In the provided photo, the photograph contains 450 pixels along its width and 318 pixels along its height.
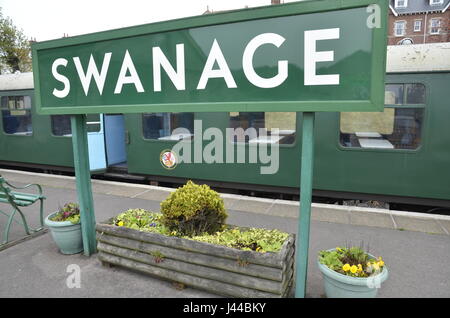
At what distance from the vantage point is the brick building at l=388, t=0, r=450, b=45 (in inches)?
1745

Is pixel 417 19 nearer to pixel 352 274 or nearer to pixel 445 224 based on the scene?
pixel 445 224

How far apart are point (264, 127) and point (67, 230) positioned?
4.02 m

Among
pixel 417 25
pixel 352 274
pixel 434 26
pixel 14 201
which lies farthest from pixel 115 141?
pixel 434 26

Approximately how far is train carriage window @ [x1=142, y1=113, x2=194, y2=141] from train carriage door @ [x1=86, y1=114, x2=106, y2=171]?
69.2 inches

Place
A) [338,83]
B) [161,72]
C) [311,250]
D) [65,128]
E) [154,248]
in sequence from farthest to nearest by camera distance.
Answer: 1. [65,128]
2. [311,250]
3. [154,248]
4. [161,72]
5. [338,83]

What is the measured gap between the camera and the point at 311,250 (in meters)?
4.29

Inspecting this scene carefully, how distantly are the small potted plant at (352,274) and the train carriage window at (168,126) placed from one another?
4782mm

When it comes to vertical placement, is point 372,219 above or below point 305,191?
below

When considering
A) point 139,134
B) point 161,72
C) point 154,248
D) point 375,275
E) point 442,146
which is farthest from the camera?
point 139,134

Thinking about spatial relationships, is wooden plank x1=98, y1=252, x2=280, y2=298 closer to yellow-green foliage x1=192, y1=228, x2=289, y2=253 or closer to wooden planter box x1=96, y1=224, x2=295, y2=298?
wooden planter box x1=96, y1=224, x2=295, y2=298

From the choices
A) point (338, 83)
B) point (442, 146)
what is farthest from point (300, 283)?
point (442, 146)

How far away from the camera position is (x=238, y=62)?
2732 mm

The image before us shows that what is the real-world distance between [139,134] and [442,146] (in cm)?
627
